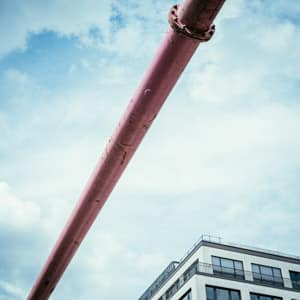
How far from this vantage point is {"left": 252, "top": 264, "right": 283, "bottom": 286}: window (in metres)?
31.4

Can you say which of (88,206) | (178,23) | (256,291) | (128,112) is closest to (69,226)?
(88,206)

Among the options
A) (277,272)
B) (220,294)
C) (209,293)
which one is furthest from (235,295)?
(277,272)

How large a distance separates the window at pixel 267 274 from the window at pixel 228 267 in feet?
3.96

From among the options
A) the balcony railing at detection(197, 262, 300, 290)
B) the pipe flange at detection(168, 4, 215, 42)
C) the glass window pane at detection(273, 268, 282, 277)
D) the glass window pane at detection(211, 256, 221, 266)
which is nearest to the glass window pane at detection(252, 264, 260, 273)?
the balcony railing at detection(197, 262, 300, 290)

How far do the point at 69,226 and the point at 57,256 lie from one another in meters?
0.89

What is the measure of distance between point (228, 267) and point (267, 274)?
352cm

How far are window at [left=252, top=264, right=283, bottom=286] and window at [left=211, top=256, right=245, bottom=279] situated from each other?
121 cm

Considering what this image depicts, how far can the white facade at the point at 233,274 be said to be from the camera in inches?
1161

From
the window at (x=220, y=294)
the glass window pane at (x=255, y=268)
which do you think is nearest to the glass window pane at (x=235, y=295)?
the window at (x=220, y=294)

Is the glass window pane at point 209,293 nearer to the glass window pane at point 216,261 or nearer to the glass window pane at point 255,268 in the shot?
the glass window pane at point 216,261

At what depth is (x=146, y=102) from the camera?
11.7 feet

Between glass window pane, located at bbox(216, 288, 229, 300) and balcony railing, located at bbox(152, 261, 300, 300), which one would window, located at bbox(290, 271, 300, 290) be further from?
glass window pane, located at bbox(216, 288, 229, 300)

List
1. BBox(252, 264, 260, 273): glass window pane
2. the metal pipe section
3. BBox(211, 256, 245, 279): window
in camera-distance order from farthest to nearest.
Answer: BBox(252, 264, 260, 273): glass window pane → BBox(211, 256, 245, 279): window → the metal pipe section

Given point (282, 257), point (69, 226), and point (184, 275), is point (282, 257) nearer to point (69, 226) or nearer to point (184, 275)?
point (184, 275)
